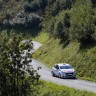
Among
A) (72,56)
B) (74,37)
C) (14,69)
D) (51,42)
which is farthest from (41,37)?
(14,69)

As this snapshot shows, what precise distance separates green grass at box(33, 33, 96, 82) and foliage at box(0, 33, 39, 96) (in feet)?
68.2

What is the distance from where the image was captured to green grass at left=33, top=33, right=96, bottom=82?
48.3m

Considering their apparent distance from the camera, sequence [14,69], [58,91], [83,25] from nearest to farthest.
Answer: [14,69], [58,91], [83,25]

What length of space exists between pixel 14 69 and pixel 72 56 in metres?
32.1

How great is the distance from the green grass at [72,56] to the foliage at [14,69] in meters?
20.8

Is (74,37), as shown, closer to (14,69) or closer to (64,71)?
(64,71)

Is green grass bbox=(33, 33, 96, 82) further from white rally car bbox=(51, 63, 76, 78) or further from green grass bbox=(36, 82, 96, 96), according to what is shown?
green grass bbox=(36, 82, 96, 96)

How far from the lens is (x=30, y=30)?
346ft

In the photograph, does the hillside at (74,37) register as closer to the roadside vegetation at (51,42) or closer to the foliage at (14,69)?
the roadside vegetation at (51,42)

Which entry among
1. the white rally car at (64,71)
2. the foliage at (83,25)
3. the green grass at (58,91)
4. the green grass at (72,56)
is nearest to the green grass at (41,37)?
the green grass at (72,56)

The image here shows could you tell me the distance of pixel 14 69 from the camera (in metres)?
24.9

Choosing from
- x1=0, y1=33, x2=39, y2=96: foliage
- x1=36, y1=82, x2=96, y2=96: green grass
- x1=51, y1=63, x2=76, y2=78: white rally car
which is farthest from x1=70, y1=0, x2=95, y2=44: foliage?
x1=0, y1=33, x2=39, y2=96: foliage

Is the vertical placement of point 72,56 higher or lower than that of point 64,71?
higher

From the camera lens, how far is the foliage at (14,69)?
2467 centimetres
